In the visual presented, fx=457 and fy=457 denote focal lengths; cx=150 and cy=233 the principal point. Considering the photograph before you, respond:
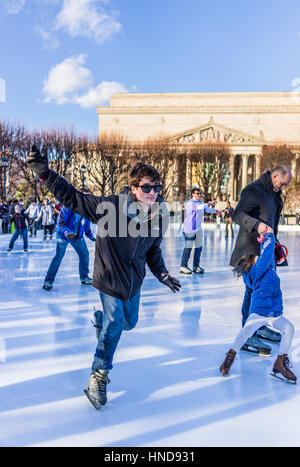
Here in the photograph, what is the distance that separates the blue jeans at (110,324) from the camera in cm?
282

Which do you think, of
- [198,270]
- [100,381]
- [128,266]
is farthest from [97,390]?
[198,270]

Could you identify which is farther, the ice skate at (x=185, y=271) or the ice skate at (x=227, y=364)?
the ice skate at (x=185, y=271)

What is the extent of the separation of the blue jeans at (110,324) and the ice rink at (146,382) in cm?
26

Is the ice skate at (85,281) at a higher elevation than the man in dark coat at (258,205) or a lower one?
lower

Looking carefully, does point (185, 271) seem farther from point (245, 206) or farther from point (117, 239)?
point (117, 239)

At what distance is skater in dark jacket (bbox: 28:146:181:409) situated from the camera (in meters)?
2.75

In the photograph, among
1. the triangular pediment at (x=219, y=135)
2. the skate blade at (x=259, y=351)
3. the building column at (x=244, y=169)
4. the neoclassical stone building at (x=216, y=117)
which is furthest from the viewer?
the neoclassical stone building at (x=216, y=117)

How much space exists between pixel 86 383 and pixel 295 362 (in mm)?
1662

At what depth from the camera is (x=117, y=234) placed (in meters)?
2.78

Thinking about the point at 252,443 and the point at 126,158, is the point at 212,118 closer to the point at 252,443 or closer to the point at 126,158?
the point at 126,158

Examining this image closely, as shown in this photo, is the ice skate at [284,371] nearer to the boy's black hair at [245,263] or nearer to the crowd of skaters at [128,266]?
the crowd of skaters at [128,266]

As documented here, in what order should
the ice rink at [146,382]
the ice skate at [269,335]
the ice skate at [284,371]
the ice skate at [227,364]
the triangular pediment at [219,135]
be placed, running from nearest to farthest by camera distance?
the ice rink at [146,382], the ice skate at [284,371], the ice skate at [227,364], the ice skate at [269,335], the triangular pediment at [219,135]

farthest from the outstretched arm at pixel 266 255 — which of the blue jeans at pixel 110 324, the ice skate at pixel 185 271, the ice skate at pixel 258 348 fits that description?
the ice skate at pixel 185 271

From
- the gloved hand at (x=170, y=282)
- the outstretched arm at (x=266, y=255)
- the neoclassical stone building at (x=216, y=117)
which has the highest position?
the neoclassical stone building at (x=216, y=117)
